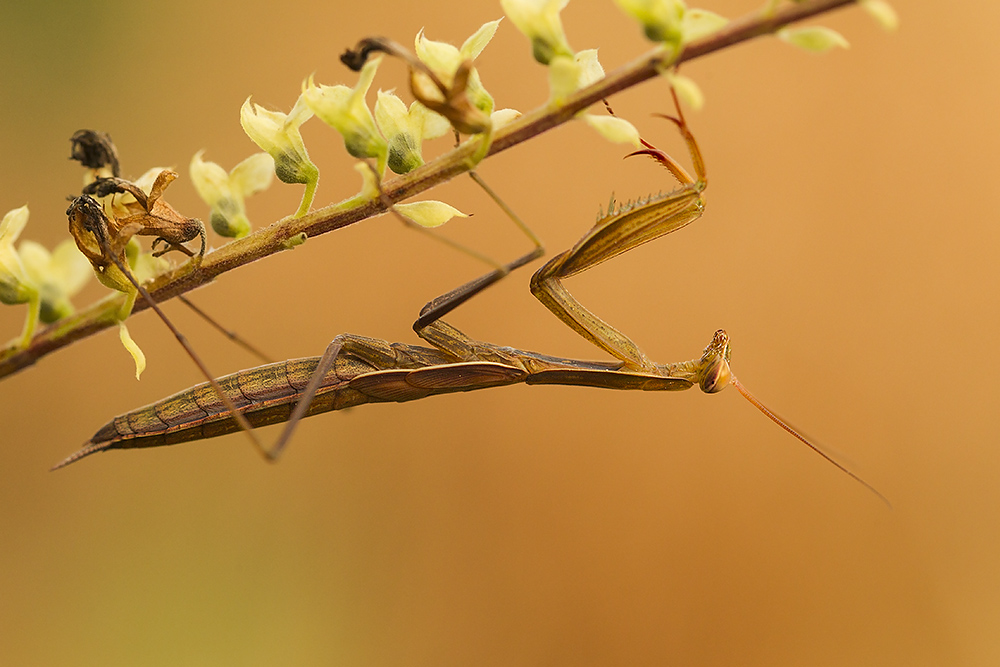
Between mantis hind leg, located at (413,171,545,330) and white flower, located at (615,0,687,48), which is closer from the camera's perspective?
white flower, located at (615,0,687,48)

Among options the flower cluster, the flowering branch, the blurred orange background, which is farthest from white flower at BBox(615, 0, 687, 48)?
the blurred orange background

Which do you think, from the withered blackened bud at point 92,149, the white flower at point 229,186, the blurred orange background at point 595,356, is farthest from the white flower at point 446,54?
the blurred orange background at point 595,356

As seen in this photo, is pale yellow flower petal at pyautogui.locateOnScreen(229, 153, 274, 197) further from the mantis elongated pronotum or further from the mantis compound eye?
the mantis compound eye

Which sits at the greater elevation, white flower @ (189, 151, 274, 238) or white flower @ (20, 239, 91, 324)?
white flower @ (189, 151, 274, 238)

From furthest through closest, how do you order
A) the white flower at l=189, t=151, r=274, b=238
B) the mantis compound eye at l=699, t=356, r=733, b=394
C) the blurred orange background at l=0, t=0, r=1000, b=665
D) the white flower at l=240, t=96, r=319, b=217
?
the blurred orange background at l=0, t=0, r=1000, b=665 → the mantis compound eye at l=699, t=356, r=733, b=394 → the white flower at l=189, t=151, r=274, b=238 → the white flower at l=240, t=96, r=319, b=217

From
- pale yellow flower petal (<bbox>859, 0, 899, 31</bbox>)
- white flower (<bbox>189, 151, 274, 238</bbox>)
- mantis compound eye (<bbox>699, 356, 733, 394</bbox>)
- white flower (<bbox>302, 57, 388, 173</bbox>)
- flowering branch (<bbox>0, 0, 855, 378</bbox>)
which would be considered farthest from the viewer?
mantis compound eye (<bbox>699, 356, 733, 394</bbox>)

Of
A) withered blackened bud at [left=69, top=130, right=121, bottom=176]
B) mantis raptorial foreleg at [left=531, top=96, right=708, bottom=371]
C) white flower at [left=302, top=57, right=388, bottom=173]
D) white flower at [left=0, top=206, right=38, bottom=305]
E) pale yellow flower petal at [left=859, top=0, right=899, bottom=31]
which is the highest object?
mantis raptorial foreleg at [left=531, top=96, right=708, bottom=371]

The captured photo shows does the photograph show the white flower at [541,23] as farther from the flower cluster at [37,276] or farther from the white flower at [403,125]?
the flower cluster at [37,276]

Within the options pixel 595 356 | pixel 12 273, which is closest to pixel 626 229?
pixel 12 273
